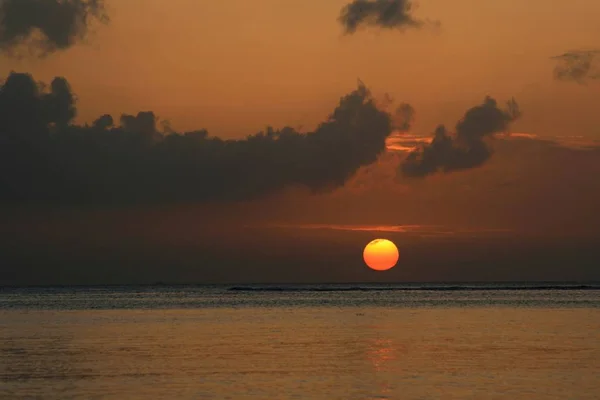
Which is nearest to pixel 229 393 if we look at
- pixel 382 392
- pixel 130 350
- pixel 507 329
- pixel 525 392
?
pixel 382 392

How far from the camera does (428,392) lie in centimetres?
3102

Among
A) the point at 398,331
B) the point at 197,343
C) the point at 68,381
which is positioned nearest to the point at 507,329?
the point at 398,331

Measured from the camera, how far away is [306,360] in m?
40.1

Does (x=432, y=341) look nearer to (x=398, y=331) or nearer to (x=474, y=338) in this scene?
(x=474, y=338)

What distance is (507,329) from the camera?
59.2 metres

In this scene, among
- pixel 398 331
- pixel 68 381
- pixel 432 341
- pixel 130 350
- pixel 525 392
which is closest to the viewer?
pixel 525 392

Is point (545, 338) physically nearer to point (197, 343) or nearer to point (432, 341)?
point (432, 341)

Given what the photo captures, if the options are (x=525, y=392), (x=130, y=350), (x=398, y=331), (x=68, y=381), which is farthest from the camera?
(x=398, y=331)

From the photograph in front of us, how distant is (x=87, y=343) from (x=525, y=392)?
28305 mm

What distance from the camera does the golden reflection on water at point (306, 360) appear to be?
104 feet

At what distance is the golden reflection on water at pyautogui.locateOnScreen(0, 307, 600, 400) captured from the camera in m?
31.5

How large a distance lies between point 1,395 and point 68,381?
3.64m

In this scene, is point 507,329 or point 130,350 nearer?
point 130,350

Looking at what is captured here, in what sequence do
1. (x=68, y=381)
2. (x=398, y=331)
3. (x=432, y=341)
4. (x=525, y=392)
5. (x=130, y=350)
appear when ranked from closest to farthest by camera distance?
(x=525, y=392), (x=68, y=381), (x=130, y=350), (x=432, y=341), (x=398, y=331)
